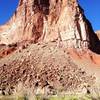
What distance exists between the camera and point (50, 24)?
9644cm

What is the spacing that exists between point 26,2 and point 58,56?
1887cm

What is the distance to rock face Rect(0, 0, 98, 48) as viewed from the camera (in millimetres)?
91750

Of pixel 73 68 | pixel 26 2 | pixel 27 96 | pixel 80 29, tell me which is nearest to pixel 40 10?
pixel 26 2

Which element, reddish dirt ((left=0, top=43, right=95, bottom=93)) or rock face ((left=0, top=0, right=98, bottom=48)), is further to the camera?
rock face ((left=0, top=0, right=98, bottom=48))

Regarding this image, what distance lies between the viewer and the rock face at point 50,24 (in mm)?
91750

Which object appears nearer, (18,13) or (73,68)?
(73,68)

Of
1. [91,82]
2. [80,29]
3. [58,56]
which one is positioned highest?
[80,29]

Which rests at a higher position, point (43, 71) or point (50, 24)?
point (50, 24)

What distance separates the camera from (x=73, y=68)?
8206cm

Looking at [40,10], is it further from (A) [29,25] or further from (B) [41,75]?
(B) [41,75]

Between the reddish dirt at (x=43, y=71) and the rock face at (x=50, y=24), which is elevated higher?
the rock face at (x=50, y=24)

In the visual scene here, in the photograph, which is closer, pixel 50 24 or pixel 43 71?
pixel 43 71

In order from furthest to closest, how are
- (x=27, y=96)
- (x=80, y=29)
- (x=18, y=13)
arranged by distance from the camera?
(x=18, y=13), (x=80, y=29), (x=27, y=96)

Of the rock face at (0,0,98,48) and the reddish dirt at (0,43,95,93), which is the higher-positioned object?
the rock face at (0,0,98,48)
